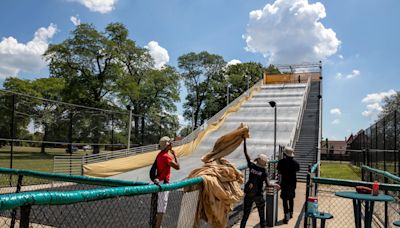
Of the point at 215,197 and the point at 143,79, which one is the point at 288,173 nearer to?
the point at 215,197

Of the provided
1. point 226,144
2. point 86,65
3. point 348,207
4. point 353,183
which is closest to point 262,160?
point 226,144

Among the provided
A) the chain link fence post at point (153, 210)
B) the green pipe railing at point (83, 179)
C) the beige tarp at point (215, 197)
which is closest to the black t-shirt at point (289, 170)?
the beige tarp at point (215, 197)

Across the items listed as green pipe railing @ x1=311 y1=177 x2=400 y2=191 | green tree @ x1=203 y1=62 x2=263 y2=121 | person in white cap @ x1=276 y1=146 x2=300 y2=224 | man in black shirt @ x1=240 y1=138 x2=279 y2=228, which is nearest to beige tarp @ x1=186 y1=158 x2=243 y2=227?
green pipe railing @ x1=311 y1=177 x2=400 y2=191

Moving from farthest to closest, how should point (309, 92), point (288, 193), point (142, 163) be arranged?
point (309, 92)
point (142, 163)
point (288, 193)

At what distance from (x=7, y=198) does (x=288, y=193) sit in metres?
7.61

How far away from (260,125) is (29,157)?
663 inches

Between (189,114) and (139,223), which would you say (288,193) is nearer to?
(139,223)

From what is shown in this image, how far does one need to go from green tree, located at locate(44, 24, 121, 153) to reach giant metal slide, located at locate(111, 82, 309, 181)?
1596 cm

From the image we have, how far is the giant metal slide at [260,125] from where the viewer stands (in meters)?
19.7

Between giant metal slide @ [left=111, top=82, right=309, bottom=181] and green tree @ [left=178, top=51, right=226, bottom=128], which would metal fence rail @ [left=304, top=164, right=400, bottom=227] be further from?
green tree @ [left=178, top=51, right=226, bottom=128]

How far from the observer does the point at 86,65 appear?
1570 inches

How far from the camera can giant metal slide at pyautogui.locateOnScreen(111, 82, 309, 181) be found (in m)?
19.7

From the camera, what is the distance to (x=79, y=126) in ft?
67.6

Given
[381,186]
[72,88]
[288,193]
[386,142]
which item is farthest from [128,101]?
[381,186]
